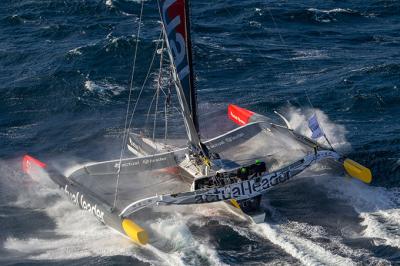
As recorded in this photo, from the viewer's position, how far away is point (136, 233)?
68.7 ft

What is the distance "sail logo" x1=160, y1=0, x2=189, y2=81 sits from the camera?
71.7 ft

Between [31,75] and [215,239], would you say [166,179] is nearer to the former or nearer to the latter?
[215,239]

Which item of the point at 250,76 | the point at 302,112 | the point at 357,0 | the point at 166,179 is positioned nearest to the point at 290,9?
the point at 357,0

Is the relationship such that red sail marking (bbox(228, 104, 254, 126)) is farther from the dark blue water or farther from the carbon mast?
the carbon mast

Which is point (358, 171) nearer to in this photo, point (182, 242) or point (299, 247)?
point (299, 247)

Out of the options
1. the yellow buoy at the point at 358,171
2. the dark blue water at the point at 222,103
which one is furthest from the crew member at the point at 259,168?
the yellow buoy at the point at 358,171

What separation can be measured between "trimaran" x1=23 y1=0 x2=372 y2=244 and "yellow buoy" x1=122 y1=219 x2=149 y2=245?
3cm

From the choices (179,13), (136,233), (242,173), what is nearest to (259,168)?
(242,173)

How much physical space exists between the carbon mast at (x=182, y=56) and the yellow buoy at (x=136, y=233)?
12.3 ft

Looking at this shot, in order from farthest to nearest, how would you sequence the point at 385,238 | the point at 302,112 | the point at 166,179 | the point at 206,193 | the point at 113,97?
the point at 113,97 < the point at 302,112 < the point at 166,179 < the point at 206,193 < the point at 385,238

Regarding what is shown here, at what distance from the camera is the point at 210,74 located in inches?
1394

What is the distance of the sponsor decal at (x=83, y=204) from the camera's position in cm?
2286

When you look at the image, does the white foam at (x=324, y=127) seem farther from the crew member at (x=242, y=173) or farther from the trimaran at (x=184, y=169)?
the crew member at (x=242, y=173)

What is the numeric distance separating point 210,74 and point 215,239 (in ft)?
49.5
